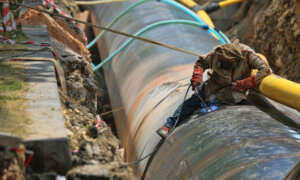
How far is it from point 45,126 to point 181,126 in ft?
6.28

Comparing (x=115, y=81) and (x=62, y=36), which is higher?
(x=62, y=36)

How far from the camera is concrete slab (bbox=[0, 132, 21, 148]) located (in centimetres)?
276

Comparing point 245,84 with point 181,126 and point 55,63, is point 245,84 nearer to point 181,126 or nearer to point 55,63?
point 181,126

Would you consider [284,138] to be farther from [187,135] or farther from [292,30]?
[292,30]

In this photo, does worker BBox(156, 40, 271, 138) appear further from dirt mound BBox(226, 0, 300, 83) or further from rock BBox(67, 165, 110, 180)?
dirt mound BBox(226, 0, 300, 83)

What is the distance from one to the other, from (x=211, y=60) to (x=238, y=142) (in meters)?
1.25

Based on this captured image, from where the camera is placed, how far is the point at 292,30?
843 centimetres

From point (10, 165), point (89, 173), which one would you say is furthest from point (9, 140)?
point (89, 173)

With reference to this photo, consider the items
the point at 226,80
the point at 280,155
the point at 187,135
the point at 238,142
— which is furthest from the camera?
the point at 226,80

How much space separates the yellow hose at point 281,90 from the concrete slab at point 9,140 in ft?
8.62

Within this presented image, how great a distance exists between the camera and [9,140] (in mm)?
2773

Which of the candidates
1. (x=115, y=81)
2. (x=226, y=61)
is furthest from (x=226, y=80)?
(x=115, y=81)

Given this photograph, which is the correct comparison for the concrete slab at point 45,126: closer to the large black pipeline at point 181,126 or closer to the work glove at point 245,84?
the large black pipeline at point 181,126

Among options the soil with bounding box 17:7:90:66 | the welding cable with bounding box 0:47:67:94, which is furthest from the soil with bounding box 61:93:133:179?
the soil with bounding box 17:7:90:66
